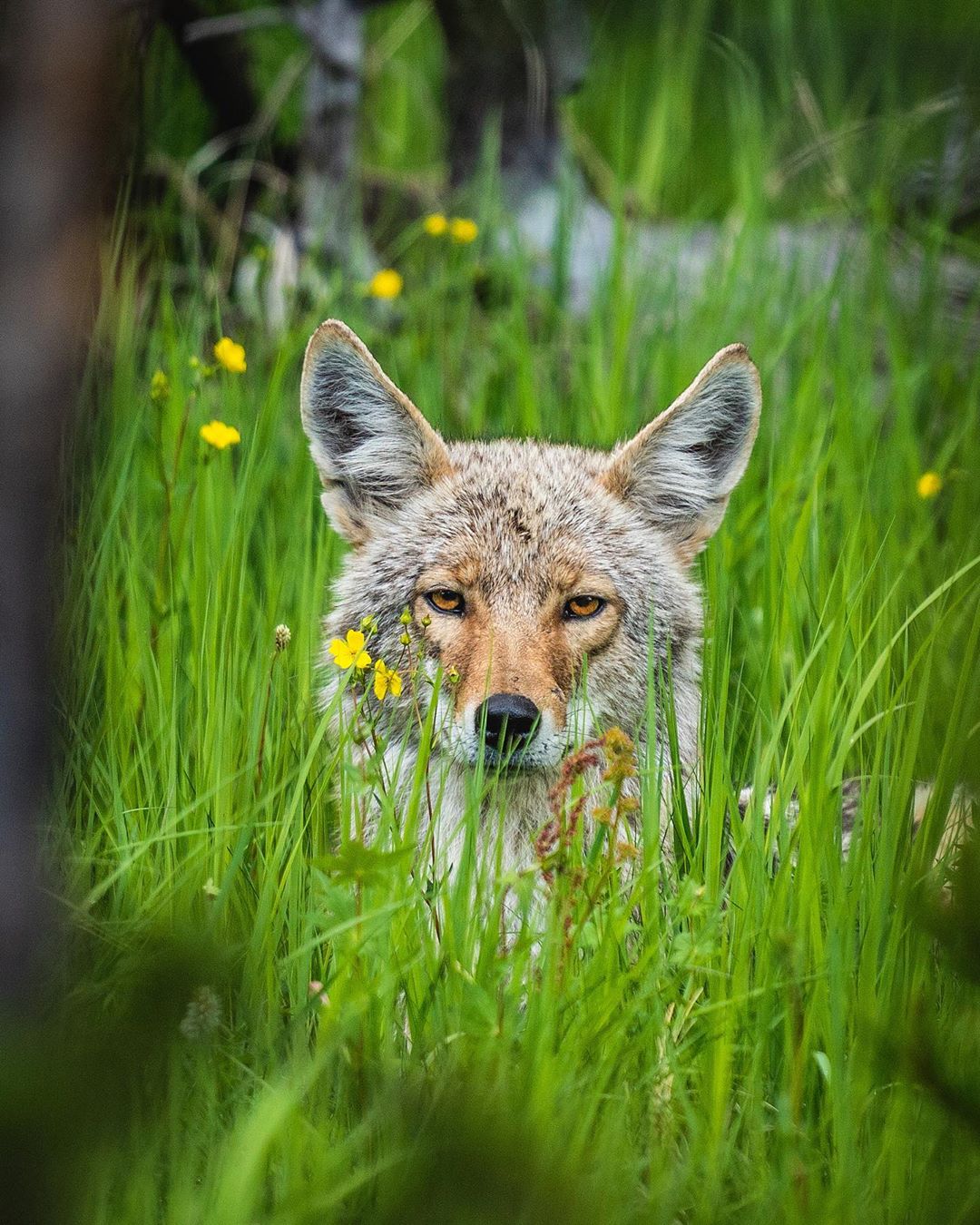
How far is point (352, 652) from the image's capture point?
3377mm

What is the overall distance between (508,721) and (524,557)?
68 centimetres

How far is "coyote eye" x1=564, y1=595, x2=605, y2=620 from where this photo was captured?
3830mm

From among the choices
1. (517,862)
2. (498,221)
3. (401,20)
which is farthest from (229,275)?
(517,862)

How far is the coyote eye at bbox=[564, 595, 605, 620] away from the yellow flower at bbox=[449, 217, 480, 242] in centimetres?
296

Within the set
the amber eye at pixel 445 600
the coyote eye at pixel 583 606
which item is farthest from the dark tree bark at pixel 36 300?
the coyote eye at pixel 583 606

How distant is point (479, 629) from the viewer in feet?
11.9

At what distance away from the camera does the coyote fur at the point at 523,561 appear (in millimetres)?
3488

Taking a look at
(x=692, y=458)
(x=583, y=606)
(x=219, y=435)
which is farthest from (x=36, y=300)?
(x=692, y=458)

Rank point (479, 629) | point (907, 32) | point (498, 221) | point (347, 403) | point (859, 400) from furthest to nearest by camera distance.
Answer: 1. point (498, 221)
2. point (859, 400)
3. point (347, 403)
4. point (479, 629)
5. point (907, 32)

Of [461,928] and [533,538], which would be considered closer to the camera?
[461,928]

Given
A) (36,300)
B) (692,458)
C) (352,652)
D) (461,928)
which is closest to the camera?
(36,300)

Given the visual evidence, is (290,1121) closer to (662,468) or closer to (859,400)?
(662,468)

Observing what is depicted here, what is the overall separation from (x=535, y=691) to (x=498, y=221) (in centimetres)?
395

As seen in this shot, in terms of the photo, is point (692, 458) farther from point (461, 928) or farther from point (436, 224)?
point (436, 224)
